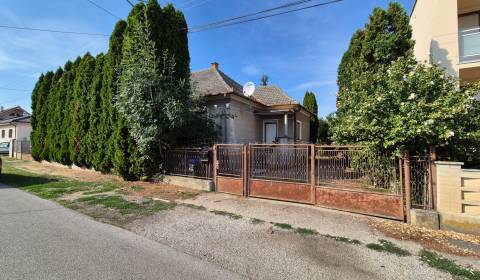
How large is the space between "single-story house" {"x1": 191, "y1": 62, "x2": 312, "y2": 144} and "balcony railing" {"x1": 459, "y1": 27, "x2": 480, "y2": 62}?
732cm

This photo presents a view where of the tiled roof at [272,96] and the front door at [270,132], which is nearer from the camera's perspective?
the front door at [270,132]

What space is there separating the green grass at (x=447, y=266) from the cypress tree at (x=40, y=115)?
23714mm

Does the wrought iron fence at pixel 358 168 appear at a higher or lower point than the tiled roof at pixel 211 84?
lower

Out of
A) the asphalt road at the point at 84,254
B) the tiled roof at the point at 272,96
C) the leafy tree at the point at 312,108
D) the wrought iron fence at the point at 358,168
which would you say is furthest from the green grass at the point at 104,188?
the leafy tree at the point at 312,108

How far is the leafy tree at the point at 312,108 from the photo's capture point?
2371cm

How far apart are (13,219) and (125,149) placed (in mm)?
5387

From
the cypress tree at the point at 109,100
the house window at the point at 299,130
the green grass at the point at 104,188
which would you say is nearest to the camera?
the green grass at the point at 104,188

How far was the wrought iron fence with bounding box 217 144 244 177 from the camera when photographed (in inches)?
332

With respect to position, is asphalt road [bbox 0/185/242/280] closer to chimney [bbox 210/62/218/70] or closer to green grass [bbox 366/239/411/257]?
green grass [bbox 366/239/411/257]

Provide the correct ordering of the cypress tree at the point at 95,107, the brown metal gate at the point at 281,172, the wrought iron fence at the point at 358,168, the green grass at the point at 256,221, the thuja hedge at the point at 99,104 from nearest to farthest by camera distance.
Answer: the green grass at the point at 256,221
the wrought iron fence at the point at 358,168
the brown metal gate at the point at 281,172
the thuja hedge at the point at 99,104
the cypress tree at the point at 95,107

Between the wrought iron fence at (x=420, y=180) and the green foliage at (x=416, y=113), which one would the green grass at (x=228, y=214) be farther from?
the wrought iron fence at (x=420, y=180)

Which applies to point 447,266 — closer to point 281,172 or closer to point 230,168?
point 281,172

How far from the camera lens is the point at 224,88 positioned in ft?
43.2

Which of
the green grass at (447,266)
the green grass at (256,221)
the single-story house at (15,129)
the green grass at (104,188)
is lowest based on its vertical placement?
the green grass at (447,266)
